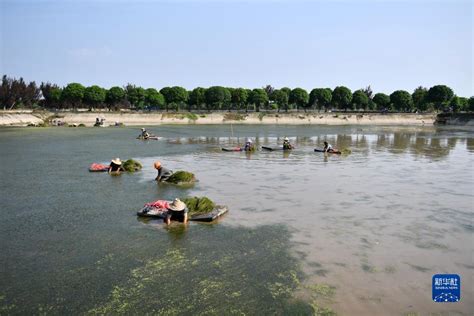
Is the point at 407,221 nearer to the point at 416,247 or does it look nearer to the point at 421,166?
the point at 416,247

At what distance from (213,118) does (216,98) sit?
1560 centimetres

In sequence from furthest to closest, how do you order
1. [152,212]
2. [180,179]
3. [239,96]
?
[239,96], [180,179], [152,212]

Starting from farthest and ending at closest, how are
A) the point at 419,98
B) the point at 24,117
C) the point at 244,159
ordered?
the point at 419,98, the point at 24,117, the point at 244,159

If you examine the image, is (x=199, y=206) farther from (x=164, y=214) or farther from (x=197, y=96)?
(x=197, y=96)

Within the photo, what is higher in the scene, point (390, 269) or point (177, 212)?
point (177, 212)

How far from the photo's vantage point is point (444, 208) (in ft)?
59.7

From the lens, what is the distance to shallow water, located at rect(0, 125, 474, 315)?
957 centimetres

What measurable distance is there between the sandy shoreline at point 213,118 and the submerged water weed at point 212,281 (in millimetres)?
85569

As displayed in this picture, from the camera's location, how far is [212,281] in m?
10.5

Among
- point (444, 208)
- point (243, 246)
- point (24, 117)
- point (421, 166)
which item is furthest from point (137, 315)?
point (24, 117)

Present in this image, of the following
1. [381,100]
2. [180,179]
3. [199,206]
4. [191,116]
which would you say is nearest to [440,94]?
[381,100]

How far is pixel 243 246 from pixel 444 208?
1037cm

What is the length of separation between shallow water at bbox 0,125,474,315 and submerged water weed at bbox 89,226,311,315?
44 millimetres

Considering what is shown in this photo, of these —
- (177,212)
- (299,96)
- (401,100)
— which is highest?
(299,96)
